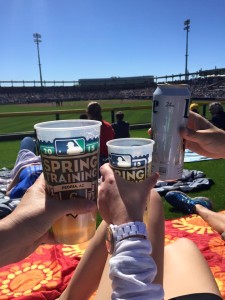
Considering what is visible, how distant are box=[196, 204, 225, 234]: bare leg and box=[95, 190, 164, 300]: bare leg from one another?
1427mm

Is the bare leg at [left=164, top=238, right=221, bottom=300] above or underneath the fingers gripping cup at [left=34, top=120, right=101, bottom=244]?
underneath

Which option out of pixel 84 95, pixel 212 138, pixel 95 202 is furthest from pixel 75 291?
pixel 84 95

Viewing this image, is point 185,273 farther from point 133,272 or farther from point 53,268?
point 53,268

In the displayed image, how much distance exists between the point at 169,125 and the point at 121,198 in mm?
627

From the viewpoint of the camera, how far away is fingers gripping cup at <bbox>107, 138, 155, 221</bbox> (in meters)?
1.15

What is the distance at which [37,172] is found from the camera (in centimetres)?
381

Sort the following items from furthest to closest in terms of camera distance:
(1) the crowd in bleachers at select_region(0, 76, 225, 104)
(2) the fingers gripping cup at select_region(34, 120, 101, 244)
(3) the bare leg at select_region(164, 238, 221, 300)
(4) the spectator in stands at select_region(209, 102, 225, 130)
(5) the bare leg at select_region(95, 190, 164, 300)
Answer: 1. (1) the crowd in bleachers at select_region(0, 76, 225, 104)
2. (4) the spectator in stands at select_region(209, 102, 225, 130)
3. (3) the bare leg at select_region(164, 238, 221, 300)
4. (5) the bare leg at select_region(95, 190, 164, 300)
5. (2) the fingers gripping cup at select_region(34, 120, 101, 244)

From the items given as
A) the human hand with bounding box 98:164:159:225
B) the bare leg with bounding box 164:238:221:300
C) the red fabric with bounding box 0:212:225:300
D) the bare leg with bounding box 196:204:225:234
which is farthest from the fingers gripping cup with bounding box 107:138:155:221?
the bare leg with bounding box 196:204:225:234

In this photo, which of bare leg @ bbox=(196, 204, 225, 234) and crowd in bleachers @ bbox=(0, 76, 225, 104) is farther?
crowd in bleachers @ bbox=(0, 76, 225, 104)

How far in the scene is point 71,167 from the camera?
42.9 inches

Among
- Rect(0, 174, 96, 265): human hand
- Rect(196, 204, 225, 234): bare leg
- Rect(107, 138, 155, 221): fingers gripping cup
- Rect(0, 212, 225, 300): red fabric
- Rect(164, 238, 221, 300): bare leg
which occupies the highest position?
Rect(107, 138, 155, 221): fingers gripping cup

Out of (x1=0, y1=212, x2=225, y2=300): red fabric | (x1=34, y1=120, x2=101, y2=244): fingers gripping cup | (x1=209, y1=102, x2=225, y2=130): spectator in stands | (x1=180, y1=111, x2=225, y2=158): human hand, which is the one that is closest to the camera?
(x1=34, y1=120, x2=101, y2=244): fingers gripping cup

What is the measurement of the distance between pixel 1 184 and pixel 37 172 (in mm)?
1770

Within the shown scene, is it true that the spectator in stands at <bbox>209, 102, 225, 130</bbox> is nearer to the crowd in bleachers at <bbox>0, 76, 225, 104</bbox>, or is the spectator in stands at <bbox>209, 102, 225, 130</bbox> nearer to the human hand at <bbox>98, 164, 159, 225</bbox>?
the human hand at <bbox>98, 164, 159, 225</bbox>
